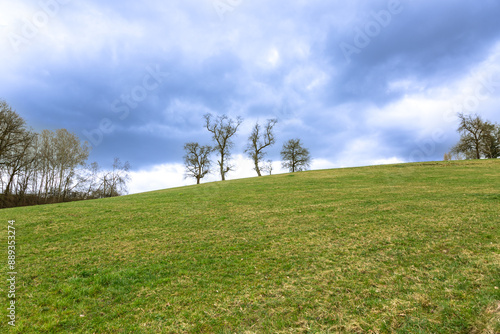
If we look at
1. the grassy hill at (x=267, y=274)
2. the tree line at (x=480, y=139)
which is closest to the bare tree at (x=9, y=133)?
the grassy hill at (x=267, y=274)

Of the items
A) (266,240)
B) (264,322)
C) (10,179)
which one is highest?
(10,179)

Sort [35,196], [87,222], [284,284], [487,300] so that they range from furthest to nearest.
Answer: [35,196] < [87,222] < [284,284] < [487,300]

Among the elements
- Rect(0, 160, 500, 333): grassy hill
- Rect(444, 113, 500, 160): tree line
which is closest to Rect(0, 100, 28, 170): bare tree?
Rect(0, 160, 500, 333): grassy hill

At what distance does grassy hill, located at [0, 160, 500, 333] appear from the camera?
4789 mm

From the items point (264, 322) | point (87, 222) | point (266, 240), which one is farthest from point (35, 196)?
point (264, 322)

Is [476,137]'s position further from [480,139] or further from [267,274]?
[267,274]

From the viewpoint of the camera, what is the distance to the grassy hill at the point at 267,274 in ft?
15.7

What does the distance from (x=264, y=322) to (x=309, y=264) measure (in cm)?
311

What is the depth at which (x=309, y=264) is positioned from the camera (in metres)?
7.43

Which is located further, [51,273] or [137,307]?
[51,273]

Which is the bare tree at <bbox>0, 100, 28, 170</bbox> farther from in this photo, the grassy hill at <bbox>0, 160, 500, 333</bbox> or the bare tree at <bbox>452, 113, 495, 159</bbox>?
the bare tree at <bbox>452, 113, 495, 159</bbox>

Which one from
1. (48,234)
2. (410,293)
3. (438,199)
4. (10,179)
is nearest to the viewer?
(410,293)

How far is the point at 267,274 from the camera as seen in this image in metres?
6.96

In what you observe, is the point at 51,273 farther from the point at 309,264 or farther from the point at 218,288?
the point at 309,264
